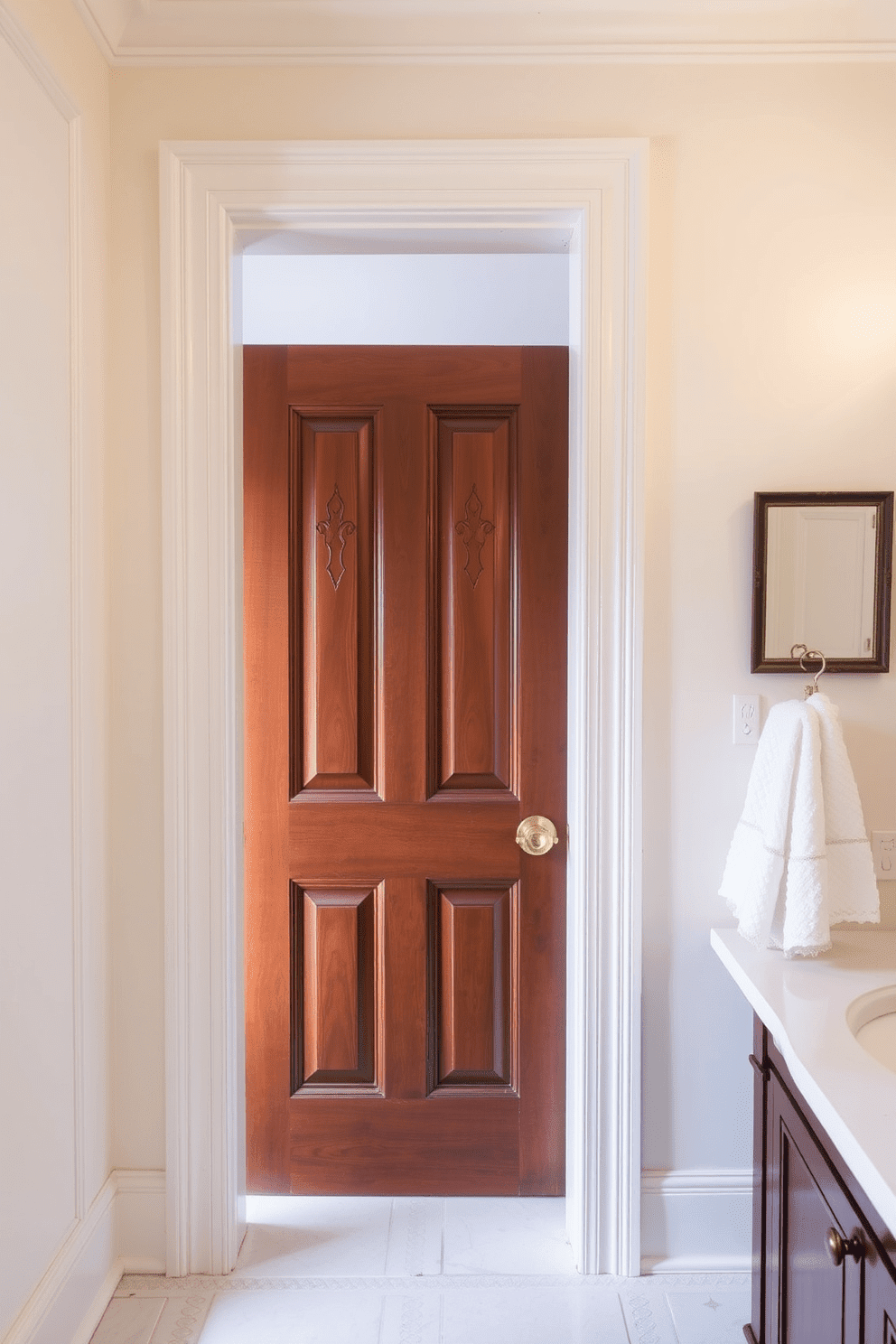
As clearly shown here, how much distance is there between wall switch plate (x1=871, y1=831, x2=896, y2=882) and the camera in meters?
1.86

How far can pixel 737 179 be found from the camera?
1.81 m

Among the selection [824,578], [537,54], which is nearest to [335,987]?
[824,578]

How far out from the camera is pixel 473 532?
81.6 inches

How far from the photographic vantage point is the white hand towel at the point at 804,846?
1.57 meters

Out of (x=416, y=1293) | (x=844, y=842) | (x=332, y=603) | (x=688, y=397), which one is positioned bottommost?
(x=416, y=1293)

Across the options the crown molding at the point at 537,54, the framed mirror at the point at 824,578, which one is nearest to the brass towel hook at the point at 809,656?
the framed mirror at the point at 824,578

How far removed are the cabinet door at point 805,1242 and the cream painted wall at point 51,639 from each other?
48.0 inches

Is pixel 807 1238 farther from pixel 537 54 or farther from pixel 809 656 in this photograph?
pixel 537 54

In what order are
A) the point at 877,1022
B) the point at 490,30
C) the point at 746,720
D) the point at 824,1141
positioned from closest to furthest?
the point at 824,1141, the point at 877,1022, the point at 490,30, the point at 746,720

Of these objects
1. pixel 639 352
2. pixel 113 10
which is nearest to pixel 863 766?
pixel 639 352

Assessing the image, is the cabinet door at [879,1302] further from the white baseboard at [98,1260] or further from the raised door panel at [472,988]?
the white baseboard at [98,1260]

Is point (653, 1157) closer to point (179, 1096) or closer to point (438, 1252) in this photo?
point (438, 1252)

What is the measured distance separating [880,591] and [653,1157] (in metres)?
1.28

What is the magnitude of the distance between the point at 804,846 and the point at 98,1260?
5.21 ft
